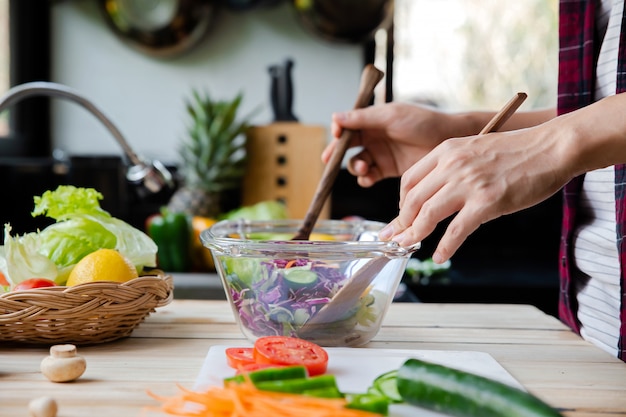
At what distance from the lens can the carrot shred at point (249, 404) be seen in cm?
67

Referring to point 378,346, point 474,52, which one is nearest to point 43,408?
point 378,346

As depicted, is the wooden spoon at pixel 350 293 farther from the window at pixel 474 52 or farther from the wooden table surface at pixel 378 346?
the window at pixel 474 52

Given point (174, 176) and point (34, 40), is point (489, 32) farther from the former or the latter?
point (34, 40)

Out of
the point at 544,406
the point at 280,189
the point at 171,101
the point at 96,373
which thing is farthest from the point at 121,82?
the point at 544,406

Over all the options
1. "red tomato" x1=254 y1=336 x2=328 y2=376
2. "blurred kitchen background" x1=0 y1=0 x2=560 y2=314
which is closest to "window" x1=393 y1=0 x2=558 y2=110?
"blurred kitchen background" x1=0 y1=0 x2=560 y2=314

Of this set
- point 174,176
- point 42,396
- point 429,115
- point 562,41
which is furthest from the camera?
point 174,176

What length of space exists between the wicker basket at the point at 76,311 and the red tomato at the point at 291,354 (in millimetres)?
226

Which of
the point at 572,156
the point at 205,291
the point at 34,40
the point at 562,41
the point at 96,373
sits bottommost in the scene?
the point at 205,291

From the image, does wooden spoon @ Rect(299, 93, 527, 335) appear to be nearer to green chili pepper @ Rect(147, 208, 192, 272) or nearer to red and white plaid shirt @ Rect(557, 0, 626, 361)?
red and white plaid shirt @ Rect(557, 0, 626, 361)

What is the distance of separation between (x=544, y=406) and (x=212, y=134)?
217 cm

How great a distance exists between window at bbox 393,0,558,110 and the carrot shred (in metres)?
2.52

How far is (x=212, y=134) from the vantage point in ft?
8.84

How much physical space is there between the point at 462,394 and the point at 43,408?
41cm

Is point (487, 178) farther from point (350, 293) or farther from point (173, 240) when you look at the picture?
point (173, 240)
